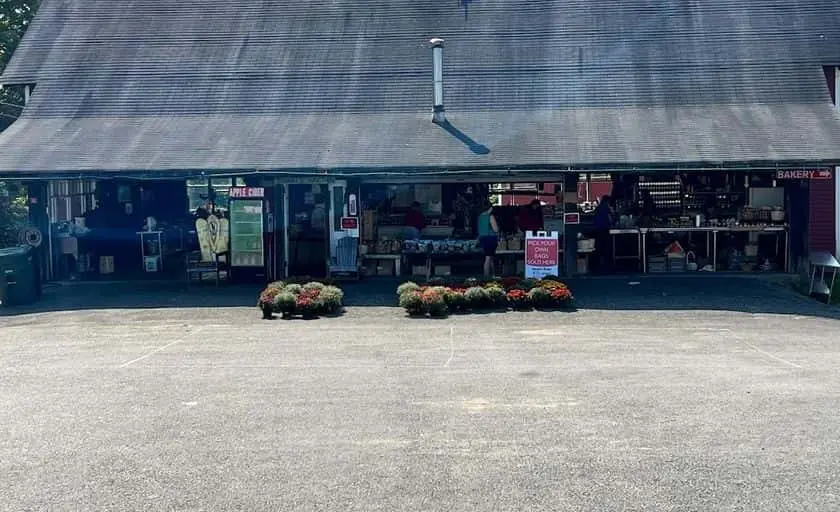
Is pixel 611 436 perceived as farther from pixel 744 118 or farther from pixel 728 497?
pixel 744 118

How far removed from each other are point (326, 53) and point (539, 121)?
6.35 meters

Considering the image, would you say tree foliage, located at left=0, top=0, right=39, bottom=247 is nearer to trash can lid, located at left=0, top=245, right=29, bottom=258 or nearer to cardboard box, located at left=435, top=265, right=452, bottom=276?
trash can lid, located at left=0, top=245, right=29, bottom=258

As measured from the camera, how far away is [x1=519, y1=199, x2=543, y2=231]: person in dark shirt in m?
21.7

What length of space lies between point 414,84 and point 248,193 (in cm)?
531

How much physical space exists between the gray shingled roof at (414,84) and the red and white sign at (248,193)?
77cm

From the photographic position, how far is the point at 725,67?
2350cm

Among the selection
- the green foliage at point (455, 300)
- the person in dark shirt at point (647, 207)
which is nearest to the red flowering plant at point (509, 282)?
the green foliage at point (455, 300)

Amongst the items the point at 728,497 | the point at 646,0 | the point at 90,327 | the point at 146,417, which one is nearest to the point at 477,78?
the point at 646,0

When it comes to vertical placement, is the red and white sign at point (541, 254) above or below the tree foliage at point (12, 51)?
below

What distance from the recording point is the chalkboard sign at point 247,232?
2138cm

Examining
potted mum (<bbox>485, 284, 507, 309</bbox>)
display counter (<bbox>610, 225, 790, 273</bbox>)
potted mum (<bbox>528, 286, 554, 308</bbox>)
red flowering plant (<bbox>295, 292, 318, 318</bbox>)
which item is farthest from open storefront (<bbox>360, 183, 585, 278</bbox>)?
red flowering plant (<bbox>295, 292, 318, 318</bbox>)

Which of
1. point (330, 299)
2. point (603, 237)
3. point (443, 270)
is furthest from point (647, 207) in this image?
point (330, 299)

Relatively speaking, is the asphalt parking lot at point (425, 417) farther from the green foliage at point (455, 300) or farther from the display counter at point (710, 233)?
the display counter at point (710, 233)

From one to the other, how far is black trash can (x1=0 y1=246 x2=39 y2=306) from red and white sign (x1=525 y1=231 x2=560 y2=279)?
10.1m
